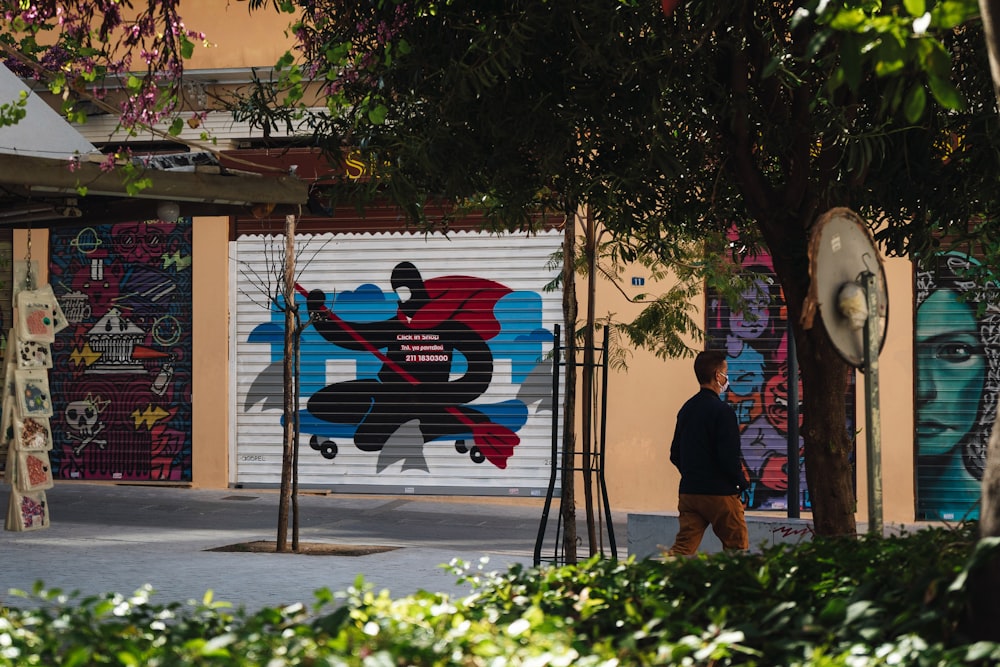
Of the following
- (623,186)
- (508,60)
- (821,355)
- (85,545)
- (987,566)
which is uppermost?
(508,60)

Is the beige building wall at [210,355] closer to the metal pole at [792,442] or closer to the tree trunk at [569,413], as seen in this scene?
the metal pole at [792,442]

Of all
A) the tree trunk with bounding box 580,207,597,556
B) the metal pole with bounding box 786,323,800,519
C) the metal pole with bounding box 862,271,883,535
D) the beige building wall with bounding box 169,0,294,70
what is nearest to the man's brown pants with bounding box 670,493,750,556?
the tree trunk with bounding box 580,207,597,556

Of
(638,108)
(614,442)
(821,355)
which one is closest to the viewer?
(821,355)

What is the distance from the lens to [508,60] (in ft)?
24.7

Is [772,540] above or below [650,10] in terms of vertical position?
below

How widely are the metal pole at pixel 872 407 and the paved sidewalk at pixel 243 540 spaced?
3322 millimetres

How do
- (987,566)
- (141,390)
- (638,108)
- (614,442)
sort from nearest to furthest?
(987,566), (638,108), (614,442), (141,390)

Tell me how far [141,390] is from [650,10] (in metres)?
12.2

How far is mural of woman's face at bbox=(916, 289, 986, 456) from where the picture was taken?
16.3 metres

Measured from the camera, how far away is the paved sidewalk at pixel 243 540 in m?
9.66

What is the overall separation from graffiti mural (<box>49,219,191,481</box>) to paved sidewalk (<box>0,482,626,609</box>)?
522mm

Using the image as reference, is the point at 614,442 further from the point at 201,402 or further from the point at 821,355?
the point at 821,355

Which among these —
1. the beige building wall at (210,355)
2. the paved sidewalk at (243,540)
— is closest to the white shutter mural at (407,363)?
the beige building wall at (210,355)

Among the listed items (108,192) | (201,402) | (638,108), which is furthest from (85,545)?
(638,108)
